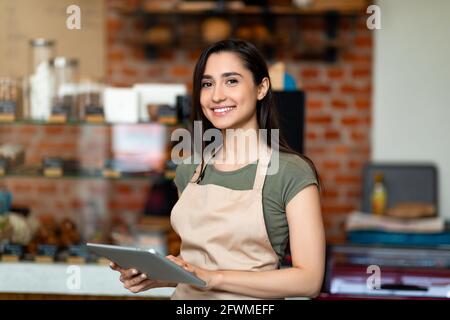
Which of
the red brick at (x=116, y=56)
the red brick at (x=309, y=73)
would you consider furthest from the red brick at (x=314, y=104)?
the red brick at (x=116, y=56)

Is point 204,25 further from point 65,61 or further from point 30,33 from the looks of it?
point 65,61

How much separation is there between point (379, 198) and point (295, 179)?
2799mm

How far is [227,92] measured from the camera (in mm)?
1925

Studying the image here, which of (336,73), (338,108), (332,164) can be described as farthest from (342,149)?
(336,73)

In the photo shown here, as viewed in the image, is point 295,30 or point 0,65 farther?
point 295,30

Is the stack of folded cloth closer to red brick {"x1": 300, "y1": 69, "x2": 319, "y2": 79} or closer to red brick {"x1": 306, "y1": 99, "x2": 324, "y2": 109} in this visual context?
red brick {"x1": 306, "y1": 99, "x2": 324, "y2": 109}

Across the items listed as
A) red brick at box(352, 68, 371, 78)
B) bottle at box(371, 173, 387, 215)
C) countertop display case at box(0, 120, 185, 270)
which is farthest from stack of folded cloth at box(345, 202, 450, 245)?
countertop display case at box(0, 120, 185, 270)

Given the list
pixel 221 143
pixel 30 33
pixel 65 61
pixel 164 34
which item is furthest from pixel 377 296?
pixel 30 33

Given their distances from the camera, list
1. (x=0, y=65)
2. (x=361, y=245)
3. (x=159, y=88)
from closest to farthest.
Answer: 1. (x=159, y=88)
2. (x=361, y=245)
3. (x=0, y=65)

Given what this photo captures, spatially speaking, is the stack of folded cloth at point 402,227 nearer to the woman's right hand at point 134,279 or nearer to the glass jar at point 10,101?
the glass jar at point 10,101

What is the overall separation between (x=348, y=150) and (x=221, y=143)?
3005 mm

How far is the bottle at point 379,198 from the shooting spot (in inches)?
179

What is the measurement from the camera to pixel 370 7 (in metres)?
4.79

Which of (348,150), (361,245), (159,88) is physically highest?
(159,88)
